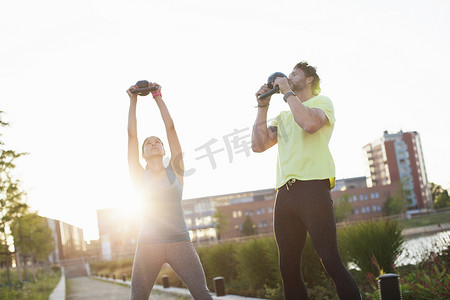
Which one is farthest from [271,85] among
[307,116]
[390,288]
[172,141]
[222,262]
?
[222,262]

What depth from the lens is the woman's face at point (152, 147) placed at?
362 centimetres

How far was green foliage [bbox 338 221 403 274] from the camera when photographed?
7.39 metres

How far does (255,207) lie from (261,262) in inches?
3352

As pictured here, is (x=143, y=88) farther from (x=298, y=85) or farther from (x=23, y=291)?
(x=23, y=291)

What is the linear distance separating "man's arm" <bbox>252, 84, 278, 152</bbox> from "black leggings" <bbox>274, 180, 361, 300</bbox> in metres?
0.43

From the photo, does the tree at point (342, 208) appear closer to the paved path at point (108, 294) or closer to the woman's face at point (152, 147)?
the paved path at point (108, 294)

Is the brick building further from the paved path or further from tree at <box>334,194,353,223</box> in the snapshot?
the paved path

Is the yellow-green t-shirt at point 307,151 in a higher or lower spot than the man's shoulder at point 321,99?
lower

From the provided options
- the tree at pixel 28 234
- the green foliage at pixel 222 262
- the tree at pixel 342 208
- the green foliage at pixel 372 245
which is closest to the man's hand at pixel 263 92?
the green foliage at pixel 372 245

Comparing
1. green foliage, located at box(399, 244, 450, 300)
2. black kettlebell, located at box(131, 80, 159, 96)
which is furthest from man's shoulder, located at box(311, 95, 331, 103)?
green foliage, located at box(399, 244, 450, 300)

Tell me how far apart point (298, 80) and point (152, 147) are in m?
1.25

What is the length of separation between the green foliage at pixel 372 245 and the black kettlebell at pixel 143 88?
5111 mm

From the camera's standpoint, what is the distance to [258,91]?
3.30 meters

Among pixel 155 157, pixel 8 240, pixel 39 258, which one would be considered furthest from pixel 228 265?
pixel 39 258
